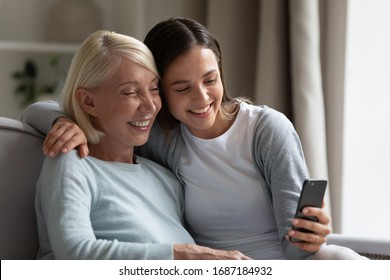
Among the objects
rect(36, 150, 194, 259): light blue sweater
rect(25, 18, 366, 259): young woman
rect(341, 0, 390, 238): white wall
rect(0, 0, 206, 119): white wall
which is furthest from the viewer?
rect(0, 0, 206, 119): white wall

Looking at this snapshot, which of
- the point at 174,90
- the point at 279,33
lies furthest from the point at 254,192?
the point at 279,33

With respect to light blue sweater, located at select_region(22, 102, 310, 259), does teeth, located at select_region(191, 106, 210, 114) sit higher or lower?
higher

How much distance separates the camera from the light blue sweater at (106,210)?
1.59 meters

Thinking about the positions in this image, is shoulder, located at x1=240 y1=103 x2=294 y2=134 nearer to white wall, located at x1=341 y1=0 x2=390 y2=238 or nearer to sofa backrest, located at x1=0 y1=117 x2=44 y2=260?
sofa backrest, located at x1=0 y1=117 x2=44 y2=260

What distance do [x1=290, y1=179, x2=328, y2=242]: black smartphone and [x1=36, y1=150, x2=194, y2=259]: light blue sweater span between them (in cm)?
31

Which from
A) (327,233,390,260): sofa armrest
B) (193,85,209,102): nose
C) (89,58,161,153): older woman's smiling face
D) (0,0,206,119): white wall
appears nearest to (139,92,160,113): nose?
(89,58,161,153): older woman's smiling face

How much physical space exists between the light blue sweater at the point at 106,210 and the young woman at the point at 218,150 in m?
0.06

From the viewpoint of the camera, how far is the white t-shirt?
193cm

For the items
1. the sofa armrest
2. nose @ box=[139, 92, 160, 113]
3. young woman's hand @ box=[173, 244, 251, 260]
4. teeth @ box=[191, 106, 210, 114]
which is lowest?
the sofa armrest

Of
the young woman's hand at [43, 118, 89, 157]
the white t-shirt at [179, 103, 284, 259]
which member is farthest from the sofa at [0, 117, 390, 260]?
the white t-shirt at [179, 103, 284, 259]

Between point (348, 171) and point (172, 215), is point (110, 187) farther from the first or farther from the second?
point (348, 171)

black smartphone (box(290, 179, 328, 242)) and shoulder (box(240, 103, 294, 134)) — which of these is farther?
shoulder (box(240, 103, 294, 134))

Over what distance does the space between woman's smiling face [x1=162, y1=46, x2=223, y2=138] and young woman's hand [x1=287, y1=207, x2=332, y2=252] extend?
0.37m

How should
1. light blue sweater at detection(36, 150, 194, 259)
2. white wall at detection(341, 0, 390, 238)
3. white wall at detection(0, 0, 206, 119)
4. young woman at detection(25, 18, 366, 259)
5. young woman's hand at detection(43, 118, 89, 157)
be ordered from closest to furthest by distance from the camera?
1. light blue sweater at detection(36, 150, 194, 259)
2. young woman's hand at detection(43, 118, 89, 157)
3. young woman at detection(25, 18, 366, 259)
4. white wall at detection(341, 0, 390, 238)
5. white wall at detection(0, 0, 206, 119)
